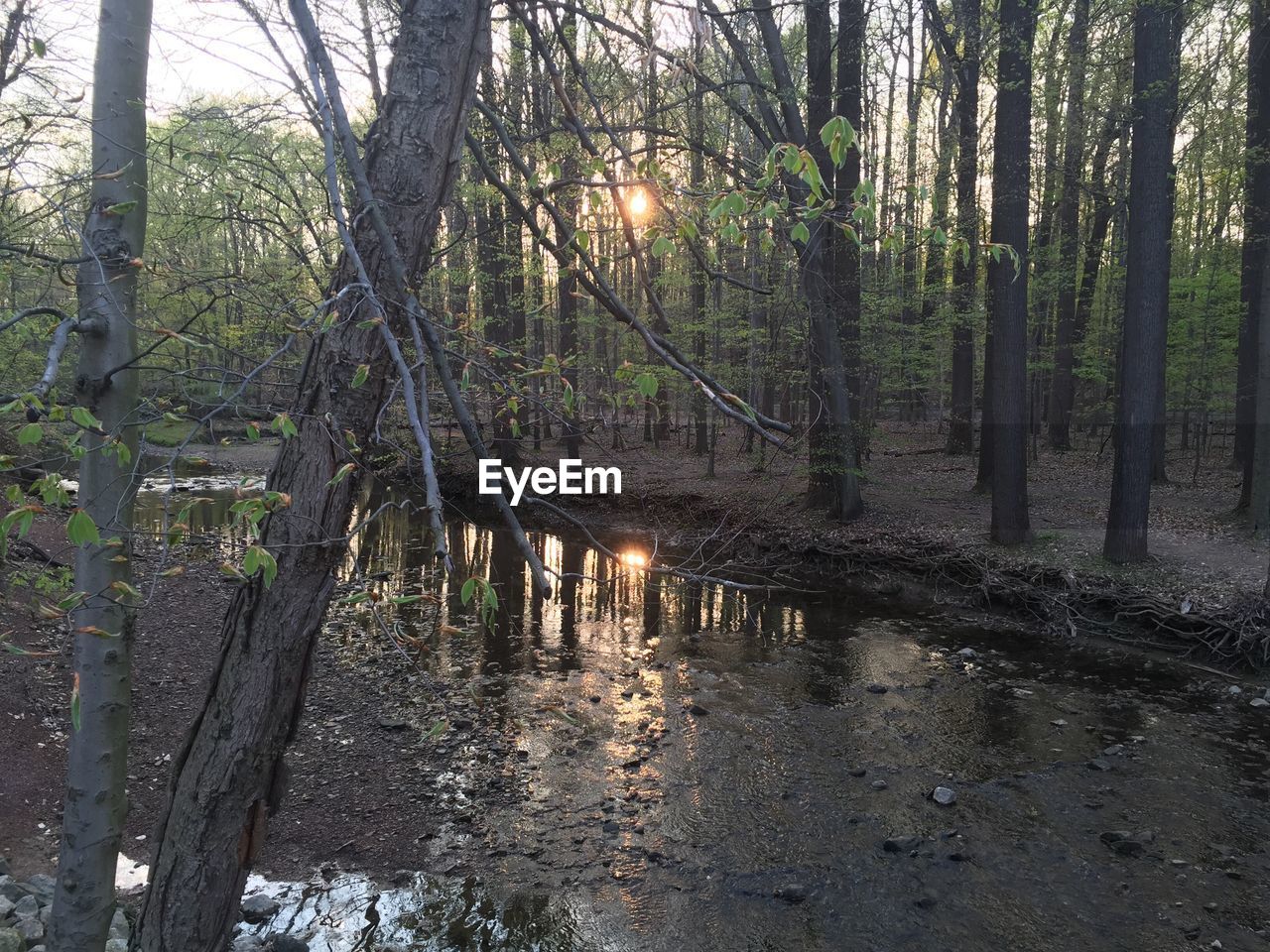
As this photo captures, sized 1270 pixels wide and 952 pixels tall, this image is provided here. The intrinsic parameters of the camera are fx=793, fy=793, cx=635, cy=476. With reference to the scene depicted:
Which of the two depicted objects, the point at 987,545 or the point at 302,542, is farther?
the point at 987,545

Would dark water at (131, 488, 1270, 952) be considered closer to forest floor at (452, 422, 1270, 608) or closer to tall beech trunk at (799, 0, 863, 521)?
forest floor at (452, 422, 1270, 608)

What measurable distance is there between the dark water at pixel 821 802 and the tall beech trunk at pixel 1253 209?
733 cm

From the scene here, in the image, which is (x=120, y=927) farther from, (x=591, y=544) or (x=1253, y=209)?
(x=1253, y=209)

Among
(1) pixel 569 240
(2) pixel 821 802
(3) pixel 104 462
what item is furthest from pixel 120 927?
(2) pixel 821 802

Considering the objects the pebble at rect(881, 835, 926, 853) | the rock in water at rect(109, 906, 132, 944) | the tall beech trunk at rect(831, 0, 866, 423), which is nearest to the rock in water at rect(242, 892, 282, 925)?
the rock in water at rect(109, 906, 132, 944)

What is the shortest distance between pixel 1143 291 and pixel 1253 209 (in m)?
4.18

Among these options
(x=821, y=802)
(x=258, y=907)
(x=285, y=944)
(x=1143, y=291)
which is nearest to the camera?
(x=285, y=944)

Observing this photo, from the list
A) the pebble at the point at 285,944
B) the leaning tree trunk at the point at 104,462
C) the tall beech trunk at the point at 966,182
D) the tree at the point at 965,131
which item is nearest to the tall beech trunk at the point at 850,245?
the tree at the point at 965,131

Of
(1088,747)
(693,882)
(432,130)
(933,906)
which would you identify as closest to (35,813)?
(693,882)

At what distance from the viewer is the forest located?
8.04 ft

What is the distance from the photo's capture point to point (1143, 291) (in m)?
10.6

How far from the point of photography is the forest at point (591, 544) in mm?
2449

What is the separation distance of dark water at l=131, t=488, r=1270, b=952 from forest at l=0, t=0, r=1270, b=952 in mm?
40

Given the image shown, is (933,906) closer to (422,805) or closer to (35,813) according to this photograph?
(422,805)
